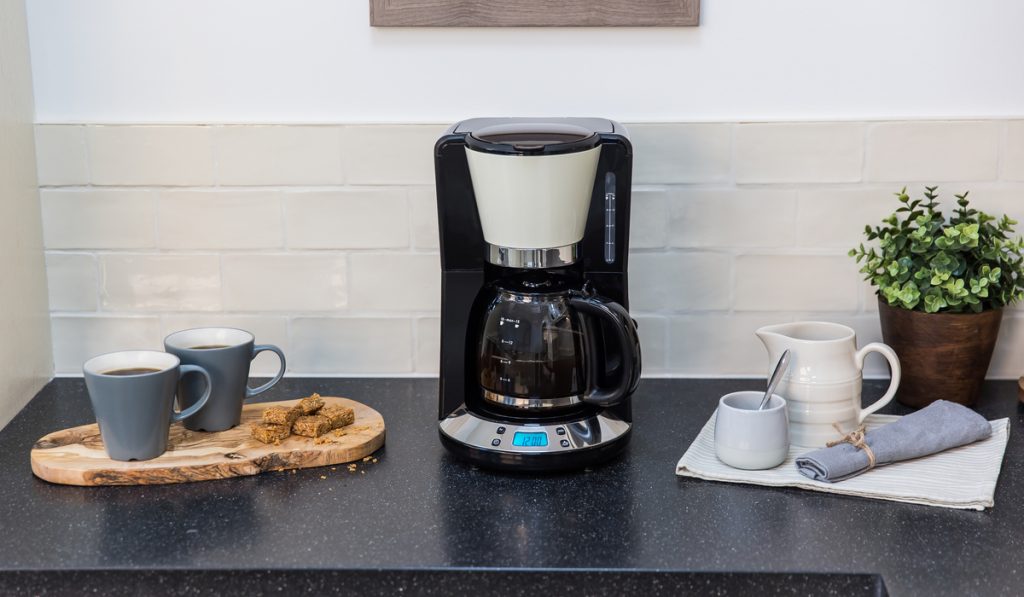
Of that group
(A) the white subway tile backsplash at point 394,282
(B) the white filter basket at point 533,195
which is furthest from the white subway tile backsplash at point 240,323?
(B) the white filter basket at point 533,195

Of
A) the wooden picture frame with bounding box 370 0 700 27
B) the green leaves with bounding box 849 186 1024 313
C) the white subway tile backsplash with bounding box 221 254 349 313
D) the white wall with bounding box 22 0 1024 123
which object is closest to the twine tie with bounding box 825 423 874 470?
the green leaves with bounding box 849 186 1024 313

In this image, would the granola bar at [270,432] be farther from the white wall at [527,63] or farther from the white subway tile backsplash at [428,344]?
the white wall at [527,63]

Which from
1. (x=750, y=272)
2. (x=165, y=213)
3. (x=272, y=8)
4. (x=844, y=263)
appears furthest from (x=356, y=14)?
(x=844, y=263)

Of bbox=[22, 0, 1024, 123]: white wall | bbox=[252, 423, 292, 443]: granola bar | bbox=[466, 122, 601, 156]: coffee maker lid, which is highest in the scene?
bbox=[22, 0, 1024, 123]: white wall

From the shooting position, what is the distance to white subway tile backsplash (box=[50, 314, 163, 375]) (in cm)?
147

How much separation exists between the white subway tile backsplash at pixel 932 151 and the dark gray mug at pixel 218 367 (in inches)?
32.6

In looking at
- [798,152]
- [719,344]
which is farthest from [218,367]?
[798,152]

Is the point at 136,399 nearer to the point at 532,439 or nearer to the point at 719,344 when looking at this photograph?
the point at 532,439

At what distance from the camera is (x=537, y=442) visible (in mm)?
1126

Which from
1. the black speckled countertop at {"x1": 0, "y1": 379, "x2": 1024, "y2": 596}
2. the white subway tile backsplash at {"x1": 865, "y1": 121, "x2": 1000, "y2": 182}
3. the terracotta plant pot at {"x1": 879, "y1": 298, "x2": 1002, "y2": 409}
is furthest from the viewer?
the white subway tile backsplash at {"x1": 865, "y1": 121, "x2": 1000, "y2": 182}

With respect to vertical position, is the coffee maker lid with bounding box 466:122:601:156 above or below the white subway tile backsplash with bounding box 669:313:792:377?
above

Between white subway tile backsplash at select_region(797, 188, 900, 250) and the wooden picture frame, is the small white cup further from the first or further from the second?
the wooden picture frame

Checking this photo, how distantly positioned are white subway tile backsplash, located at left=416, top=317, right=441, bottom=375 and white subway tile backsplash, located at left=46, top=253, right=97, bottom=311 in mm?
453

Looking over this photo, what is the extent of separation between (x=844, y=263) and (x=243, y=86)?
839mm
